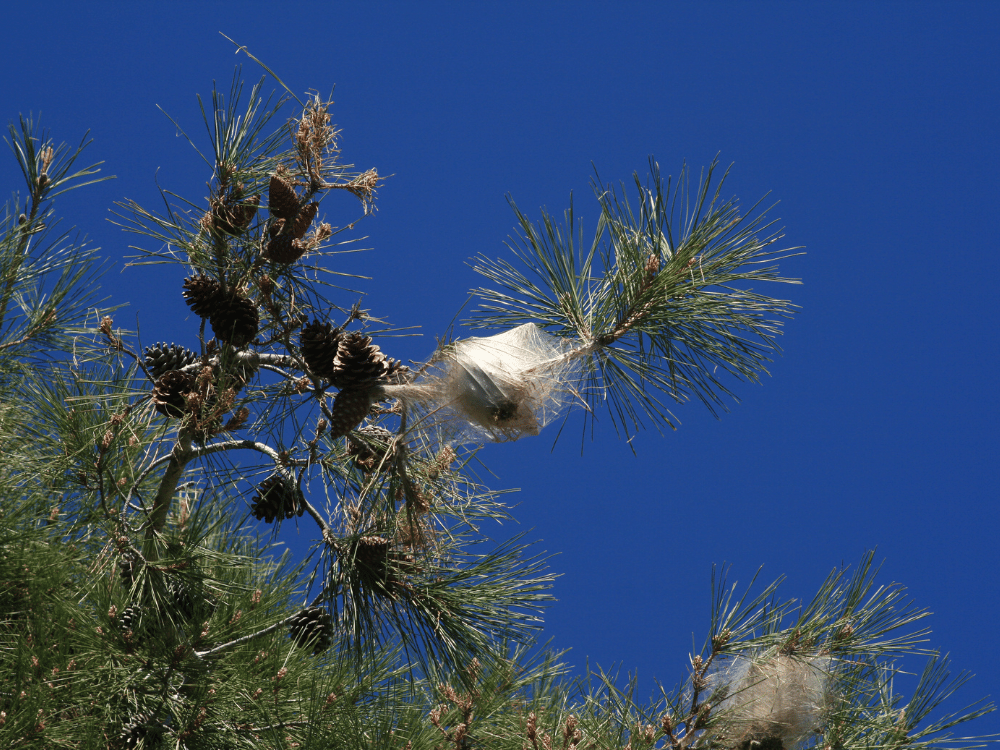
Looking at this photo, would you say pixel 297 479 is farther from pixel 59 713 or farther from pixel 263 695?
Result: pixel 59 713

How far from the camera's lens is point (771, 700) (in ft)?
5.47

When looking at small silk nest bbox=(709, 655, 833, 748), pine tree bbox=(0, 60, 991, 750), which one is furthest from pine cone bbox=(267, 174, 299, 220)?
small silk nest bbox=(709, 655, 833, 748)

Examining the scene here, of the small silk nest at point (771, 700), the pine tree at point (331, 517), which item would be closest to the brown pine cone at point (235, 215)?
the pine tree at point (331, 517)

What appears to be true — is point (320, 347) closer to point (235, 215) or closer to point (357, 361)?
point (357, 361)

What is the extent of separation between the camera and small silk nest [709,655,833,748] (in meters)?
1.64

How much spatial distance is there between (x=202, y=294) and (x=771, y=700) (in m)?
1.28

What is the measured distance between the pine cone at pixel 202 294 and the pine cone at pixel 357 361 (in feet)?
1.00

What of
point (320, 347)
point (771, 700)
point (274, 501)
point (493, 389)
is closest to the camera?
point (493, 389)

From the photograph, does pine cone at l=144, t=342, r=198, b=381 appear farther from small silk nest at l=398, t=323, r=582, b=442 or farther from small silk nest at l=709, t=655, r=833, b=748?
small silk nest at l=709, t=655, r=833, b=748

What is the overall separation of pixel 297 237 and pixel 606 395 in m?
0.58

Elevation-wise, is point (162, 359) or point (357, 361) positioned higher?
point (162, 359)

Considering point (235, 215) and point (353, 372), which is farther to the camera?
point (235, 215)

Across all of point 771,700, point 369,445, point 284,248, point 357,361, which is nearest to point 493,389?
point 357,361

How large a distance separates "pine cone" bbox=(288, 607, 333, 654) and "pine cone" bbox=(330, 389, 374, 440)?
1.38 ft
